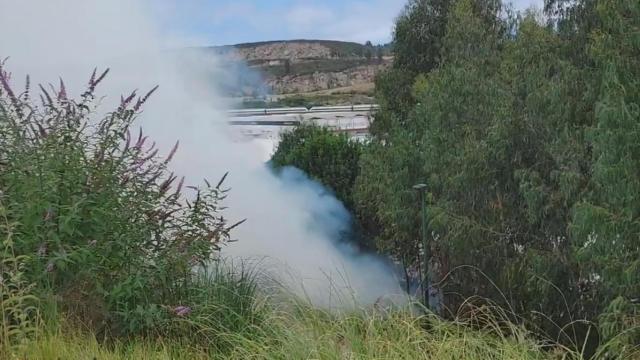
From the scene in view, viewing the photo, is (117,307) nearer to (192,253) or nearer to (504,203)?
(192,253)

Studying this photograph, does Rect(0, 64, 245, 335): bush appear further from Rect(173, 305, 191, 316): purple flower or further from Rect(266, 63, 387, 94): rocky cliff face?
Rect(266, 63, 387, 94): rocky cliff face

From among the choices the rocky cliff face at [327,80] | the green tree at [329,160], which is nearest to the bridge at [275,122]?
the green tree at [329,160]

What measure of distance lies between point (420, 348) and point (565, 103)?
9.31ft

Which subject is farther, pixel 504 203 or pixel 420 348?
pixel 504 203

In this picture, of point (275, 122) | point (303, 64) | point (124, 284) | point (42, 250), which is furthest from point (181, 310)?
point (303, 64)

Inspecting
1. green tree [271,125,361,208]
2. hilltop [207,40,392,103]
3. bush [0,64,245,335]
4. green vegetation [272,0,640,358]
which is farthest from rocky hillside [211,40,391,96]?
bush [0,64,245,335]

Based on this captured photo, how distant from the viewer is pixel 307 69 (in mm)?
20203

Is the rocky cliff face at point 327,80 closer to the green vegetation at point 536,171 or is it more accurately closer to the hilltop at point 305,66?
the hilltop at point 305,66

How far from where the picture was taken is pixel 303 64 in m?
18.6

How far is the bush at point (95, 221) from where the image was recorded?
380cm

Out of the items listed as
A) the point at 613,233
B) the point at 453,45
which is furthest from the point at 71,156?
the point at 453,45

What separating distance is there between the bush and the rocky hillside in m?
4.38

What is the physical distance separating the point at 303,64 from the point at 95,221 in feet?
49.4

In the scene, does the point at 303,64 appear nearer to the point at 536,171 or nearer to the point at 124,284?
the point at 536,171
